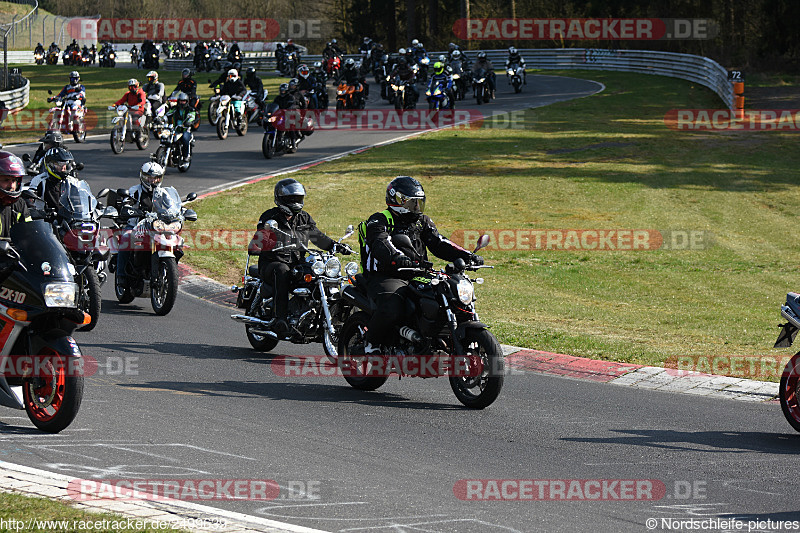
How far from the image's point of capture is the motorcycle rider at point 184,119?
24.9 meters

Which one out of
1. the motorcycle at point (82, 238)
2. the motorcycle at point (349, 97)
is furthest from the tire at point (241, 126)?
the motorcycle at point (82, 238)

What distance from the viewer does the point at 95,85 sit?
54906 millimetres

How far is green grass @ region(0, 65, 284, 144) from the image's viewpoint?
114 feet

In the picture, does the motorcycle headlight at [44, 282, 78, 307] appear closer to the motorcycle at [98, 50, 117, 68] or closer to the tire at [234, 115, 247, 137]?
the tire at [234, 115, 247, 137]

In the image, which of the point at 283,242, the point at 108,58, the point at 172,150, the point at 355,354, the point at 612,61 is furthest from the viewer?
the point at 108,58

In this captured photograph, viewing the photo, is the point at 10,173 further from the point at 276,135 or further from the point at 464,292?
the point at 276,135

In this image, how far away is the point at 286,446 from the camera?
7.55m

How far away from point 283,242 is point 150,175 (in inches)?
133

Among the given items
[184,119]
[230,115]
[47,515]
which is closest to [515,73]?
[230,115]

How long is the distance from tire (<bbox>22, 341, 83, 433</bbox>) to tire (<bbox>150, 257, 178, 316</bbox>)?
5.09 metres

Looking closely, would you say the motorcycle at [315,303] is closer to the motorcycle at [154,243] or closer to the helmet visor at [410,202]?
the helmet visor at [410,202]

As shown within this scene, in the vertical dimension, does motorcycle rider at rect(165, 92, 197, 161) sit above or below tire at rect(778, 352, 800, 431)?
above

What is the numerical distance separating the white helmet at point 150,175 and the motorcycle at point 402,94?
25382 mm

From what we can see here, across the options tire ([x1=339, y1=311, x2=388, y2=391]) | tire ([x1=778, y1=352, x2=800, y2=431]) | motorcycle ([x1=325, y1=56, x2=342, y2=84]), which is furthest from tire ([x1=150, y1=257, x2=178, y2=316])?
motorcycle ([x1=325, y1=56, x2=342, y2=84])
